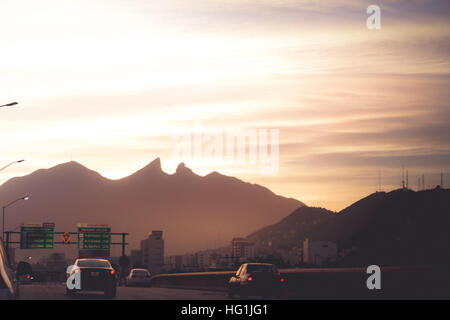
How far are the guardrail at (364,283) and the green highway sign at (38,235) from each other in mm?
69917

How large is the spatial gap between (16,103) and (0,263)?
32681mm

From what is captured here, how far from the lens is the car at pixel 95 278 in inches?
1526


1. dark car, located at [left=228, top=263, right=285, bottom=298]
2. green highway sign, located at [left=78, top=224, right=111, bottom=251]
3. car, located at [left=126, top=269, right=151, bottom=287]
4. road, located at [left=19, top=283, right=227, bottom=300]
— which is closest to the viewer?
road, located at [left=19, top=283, right=227, bottom=300]

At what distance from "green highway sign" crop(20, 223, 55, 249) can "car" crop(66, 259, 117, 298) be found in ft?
230

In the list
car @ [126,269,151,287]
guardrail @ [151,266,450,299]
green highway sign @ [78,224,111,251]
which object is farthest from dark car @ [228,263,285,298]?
green highway sign @ [78,224,111,251]

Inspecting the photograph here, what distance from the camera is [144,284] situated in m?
74.8

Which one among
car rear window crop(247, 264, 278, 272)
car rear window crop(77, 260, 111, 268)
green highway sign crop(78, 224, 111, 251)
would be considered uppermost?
green highway sign crop(78, 224, 111, 251)

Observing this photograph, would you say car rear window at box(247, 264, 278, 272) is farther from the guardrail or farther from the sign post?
the sign post

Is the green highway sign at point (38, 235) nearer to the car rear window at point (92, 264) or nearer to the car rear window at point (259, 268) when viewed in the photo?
the car rear window at point (92, 264)

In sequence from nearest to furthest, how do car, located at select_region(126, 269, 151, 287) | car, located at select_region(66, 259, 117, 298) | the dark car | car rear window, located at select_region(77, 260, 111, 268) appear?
the dark car < car, located at select_region(66, 259, 117, 298) < car rear window, located at select_region(77, 260, 111, 268) < car, located at select_region(126, 269, 151, 287)

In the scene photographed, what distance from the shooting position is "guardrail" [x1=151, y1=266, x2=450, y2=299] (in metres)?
31.7
